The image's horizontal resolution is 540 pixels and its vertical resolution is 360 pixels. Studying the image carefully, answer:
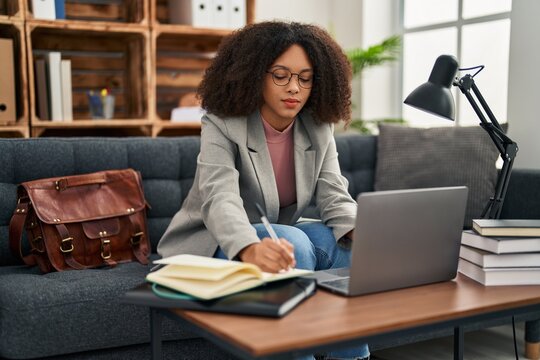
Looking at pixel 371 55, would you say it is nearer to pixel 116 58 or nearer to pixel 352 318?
pixel 116 58

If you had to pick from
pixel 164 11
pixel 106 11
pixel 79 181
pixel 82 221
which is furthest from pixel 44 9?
pixel 82 221

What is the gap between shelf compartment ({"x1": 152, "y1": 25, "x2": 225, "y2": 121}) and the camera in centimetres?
391

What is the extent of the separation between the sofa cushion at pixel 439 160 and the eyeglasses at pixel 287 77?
1088mm

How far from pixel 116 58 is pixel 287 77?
215 cm

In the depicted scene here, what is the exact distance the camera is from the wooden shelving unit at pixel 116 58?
10.6ft

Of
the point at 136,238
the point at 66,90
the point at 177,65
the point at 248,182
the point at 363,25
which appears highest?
the point at 363,25

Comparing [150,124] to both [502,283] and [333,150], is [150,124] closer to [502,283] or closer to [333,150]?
[333,150]

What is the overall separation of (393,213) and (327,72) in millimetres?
691

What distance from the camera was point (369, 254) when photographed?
52.8 inches

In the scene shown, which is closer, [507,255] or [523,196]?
[507,255]

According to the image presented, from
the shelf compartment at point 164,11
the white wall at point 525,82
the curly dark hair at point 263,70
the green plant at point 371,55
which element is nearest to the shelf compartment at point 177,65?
the shelf compartment at point 164,11

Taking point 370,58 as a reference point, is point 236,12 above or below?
above

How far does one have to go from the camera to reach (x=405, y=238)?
1385 mm

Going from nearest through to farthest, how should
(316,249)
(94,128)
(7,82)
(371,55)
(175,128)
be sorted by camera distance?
(316,249) < (7,82) < (371,55) < (94,128) < (175,128)
